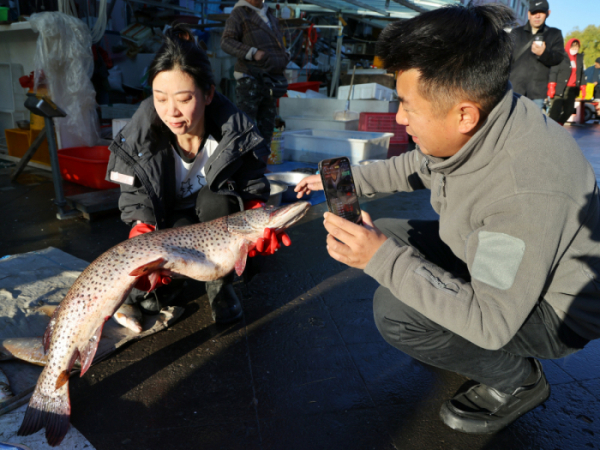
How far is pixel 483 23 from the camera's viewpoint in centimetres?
149

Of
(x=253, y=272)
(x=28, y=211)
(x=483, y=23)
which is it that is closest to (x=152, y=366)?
(x=253, y=272)

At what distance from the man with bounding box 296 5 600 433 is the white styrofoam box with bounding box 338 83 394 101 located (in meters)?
6.87

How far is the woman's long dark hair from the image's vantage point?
2.25m

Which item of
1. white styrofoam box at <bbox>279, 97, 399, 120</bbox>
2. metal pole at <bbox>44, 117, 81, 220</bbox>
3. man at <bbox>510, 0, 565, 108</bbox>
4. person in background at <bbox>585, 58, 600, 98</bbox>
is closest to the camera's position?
metal pole at <bbox>44, 117, 81, 220</bbox>

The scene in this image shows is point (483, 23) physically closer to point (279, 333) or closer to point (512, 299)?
point (512, 299)

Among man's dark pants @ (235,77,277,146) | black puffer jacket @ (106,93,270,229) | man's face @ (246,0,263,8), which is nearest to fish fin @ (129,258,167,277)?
black puffer jacket @ (106,93,270,229)

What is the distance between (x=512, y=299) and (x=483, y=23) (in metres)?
1.00

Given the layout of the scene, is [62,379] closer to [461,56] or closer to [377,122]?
[461,56]

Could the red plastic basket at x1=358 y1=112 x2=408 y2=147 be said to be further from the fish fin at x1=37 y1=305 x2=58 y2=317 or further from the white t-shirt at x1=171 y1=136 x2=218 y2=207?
the fish fin at x1=37 y1=305 x2=58 y2=317

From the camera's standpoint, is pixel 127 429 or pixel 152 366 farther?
pixel 152 366

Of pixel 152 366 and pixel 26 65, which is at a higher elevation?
pixel 26 65

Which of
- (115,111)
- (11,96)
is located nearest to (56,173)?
(11,96)

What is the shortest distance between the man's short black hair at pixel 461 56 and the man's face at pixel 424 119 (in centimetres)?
3

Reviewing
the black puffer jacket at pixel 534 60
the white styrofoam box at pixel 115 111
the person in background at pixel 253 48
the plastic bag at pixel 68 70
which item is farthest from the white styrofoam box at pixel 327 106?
the plastic bag at pixel 68 70
